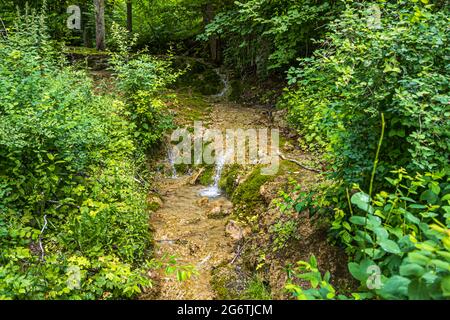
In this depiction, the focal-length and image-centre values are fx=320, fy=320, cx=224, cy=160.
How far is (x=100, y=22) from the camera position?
38.5 ft

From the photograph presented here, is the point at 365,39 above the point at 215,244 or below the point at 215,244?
above

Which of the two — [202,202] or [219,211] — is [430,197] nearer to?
[219,211]

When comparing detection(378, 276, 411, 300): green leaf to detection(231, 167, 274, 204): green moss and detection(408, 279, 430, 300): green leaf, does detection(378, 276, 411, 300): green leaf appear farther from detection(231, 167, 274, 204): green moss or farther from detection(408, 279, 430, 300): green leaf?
detection(231, 167, 274, 204): green moss

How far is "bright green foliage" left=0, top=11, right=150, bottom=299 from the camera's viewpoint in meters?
3.38

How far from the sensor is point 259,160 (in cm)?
649

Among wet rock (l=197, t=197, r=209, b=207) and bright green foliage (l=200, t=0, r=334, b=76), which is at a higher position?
bright green foliage (l=200, t=0, r=334, b=76)

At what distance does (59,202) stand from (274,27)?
19.7 feet

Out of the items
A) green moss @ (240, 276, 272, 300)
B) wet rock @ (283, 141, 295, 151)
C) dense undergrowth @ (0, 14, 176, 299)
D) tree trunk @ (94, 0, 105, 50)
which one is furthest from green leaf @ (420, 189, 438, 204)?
tree trunk @ (94, 0, 105, 50)

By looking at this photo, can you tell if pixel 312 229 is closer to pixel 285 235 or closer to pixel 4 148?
pixel 285 235

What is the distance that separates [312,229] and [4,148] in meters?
4.01

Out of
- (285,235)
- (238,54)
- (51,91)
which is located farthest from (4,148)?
(238,54)

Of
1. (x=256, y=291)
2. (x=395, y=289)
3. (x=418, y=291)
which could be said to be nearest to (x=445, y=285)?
(x=418, y=291)

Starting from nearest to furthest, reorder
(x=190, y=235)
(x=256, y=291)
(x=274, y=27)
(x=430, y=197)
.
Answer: (x=430, y=197)
(x=256, y=291)
(x=190, y=235)
(x=274, y=27)

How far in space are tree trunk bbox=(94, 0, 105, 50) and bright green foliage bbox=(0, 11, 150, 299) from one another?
691 cm
